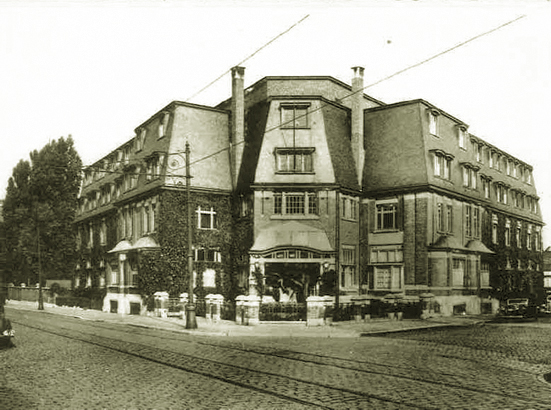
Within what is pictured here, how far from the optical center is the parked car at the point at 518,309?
31.4m

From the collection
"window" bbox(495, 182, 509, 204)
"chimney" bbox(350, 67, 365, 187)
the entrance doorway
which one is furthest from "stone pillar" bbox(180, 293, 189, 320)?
"window" bbox(495, 182, 509, 204)

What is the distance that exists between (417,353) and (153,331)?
461 inches

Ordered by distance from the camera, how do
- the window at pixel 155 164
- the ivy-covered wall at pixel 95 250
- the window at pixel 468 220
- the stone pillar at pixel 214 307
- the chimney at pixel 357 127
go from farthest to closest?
1. the ivy-covered wall at pixel 95 250
2. the window at pixel 468 220
3. the chimney at pixel 357 127
4. the window at pixel 155 164
5. the stone pillar at pixel 214 307

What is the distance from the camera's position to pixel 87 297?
4475 cm

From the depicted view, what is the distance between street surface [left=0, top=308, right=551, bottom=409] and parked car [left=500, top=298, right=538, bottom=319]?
10571mm

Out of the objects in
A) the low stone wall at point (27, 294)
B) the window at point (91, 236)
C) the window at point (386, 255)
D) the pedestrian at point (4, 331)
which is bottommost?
the low stone wall at point (27, 294)

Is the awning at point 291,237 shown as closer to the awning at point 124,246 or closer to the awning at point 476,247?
the awning at point 124,246

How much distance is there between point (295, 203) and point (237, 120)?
6584mm

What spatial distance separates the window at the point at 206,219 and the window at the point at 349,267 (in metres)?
7.73

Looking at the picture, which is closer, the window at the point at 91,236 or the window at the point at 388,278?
the window at the point at 388,278

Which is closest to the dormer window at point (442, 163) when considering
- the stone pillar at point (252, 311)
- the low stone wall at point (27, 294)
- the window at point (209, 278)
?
the window at point (209, 278)

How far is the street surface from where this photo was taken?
974cm

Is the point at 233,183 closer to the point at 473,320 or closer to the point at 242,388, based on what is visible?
the point at 473,320

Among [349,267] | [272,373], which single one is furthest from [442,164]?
[272,373]
